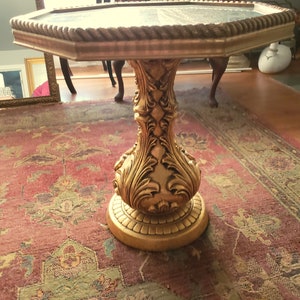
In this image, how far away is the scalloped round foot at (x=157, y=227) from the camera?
122 centimetres

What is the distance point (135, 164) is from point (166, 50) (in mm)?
526

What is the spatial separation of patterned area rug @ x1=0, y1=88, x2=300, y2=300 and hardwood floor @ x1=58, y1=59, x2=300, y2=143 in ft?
0.61

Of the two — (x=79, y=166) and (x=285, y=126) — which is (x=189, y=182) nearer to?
(x=79, y=166)

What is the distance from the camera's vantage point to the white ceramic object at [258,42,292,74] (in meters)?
3.10

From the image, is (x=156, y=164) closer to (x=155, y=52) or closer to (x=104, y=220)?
(x=104, y=220)

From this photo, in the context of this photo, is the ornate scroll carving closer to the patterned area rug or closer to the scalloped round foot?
the scalloped round foot

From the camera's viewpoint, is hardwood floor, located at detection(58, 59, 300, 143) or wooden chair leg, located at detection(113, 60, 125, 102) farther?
wooden chair leg, located at detection(113, 60, 125, 102)

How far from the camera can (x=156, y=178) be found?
116 centimetres

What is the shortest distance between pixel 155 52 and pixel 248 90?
2133mm

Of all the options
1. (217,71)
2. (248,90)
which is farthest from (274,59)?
(217,71)

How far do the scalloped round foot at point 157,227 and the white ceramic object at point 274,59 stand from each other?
2164 millimetres

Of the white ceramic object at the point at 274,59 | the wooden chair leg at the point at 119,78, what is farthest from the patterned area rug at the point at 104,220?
the white ceramic object at the point at 274,59

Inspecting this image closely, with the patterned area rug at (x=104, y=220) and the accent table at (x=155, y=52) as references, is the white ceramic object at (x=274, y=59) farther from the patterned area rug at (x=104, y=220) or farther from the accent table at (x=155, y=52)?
the accent table at (x=155, y=52)

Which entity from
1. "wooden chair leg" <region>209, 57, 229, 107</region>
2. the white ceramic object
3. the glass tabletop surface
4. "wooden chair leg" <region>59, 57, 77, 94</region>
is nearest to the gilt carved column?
the glass tabletop surface
